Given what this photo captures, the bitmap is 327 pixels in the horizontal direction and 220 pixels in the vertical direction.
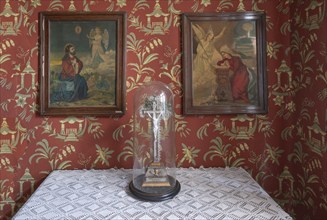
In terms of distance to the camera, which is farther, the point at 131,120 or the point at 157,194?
the point at 131,120

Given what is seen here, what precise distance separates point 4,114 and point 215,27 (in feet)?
4.10

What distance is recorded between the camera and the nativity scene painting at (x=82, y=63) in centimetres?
135

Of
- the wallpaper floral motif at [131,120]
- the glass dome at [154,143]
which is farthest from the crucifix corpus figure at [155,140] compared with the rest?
the wallpaper floral motif at [131,120]

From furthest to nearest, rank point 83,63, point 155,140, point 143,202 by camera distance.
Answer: point 83,63, point 155,140, point 143,202

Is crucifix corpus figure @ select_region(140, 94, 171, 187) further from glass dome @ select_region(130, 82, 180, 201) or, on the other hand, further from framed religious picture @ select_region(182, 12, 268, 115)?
framed religious picture @ select_region(182, 12, 268, 115)

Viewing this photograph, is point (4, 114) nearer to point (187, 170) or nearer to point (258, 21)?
point (187, 170)

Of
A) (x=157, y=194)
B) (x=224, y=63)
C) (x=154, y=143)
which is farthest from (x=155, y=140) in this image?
(x=224, y=63)

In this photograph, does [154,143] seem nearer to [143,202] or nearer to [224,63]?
[143,202]

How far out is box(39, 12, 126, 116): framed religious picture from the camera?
→ 4.42 feet

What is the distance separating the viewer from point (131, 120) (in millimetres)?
1385

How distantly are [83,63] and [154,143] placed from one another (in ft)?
2.01

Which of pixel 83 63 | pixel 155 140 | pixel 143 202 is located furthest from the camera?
pixel 83 63

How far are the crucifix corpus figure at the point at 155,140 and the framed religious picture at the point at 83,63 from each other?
0.89 feet

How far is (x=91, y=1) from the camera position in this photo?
1.37m
